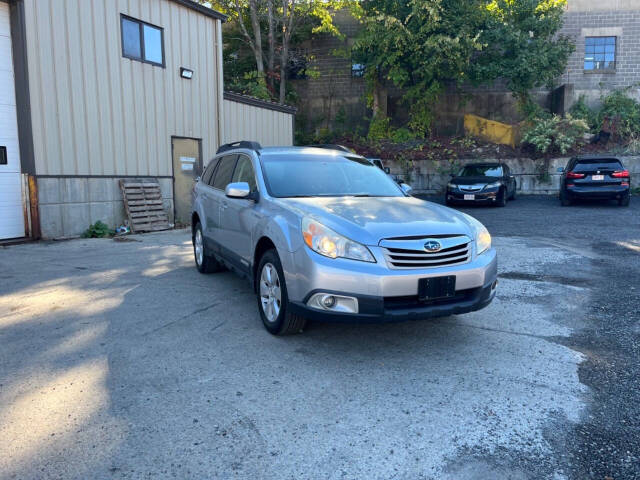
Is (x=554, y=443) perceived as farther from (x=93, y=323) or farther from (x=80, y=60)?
(x=80, y=60)

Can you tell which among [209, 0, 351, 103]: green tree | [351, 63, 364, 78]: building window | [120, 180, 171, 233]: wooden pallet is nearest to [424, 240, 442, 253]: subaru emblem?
[120, 180, 171, 233]: wooden pallet

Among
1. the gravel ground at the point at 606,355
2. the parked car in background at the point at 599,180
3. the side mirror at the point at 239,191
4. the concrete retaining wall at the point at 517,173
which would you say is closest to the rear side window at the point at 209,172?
the side mirror at the point at 239,191

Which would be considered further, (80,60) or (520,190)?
(520,190)

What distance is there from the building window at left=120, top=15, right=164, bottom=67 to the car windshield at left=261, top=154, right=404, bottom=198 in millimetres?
7868

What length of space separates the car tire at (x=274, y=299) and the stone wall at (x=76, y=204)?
7173mm

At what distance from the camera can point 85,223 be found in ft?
34.4

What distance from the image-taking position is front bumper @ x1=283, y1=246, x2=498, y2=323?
3.53 m

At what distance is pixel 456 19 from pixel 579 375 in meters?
19.1

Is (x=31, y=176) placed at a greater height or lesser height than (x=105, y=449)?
greater

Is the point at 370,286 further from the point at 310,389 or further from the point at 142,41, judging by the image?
the point at 142,41

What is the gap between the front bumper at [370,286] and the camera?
139 inches

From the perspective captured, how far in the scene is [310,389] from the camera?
328 cm

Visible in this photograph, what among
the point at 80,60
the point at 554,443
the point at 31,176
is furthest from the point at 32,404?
the point at 80,60

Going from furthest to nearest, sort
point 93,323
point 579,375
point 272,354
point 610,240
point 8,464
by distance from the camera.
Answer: point 610,240 → point 93,323 → point 272,354 → point 579,375 → point 8,464
